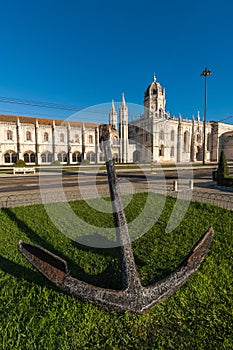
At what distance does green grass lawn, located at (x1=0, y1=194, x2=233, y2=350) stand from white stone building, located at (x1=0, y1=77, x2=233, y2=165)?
3200 centimetres

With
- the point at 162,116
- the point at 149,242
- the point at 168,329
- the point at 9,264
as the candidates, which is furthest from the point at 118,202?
the point at 162,116

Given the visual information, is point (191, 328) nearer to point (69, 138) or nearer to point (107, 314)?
point (107, 314)

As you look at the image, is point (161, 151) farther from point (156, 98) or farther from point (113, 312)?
point (113, 312)

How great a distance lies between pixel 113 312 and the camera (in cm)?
323

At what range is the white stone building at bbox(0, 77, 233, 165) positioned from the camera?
4225 centimetres

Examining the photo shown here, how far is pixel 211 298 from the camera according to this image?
3619mm

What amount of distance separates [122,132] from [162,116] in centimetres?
1340

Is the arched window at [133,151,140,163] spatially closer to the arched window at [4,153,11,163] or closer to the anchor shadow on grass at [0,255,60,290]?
the arched window at [4,153,11,163]

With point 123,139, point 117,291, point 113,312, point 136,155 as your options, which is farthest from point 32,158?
point 117,291

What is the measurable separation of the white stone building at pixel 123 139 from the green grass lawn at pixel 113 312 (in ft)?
105

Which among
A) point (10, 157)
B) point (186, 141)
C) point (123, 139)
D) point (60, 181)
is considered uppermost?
point (186, 141)

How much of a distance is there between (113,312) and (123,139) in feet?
Answer: 153

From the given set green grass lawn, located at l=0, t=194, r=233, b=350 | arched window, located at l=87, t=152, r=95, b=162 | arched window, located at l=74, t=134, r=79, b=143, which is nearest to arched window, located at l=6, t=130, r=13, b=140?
arched window, located at l=74, t=134, r=79, b=143

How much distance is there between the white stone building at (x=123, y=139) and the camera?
42.2 metres
